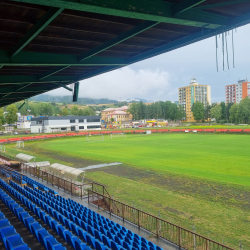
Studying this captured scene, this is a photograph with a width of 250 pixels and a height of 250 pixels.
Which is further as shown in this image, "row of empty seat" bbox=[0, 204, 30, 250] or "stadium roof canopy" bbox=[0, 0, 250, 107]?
"row of empty seat" bbox=[0, 204, 30, 250]

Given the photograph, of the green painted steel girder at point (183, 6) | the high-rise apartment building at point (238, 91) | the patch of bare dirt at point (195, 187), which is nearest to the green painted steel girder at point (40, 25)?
the green painted steel girder at point (183, 6)

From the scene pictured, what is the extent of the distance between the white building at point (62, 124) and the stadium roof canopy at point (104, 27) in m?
79.8

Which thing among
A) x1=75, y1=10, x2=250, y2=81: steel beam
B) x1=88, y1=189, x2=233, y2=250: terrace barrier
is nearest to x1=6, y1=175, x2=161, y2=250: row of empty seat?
x1=88, y1=189, x2=233, y2=250: terrace barrier

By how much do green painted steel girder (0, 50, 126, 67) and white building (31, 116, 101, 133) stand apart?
268 ft

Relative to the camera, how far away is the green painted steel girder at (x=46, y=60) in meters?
7.88

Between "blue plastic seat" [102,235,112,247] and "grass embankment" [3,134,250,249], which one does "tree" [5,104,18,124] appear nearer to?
"grass embankment" [3,134,250,249]

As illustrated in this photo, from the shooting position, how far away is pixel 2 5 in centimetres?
491

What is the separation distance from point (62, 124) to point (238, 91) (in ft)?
449

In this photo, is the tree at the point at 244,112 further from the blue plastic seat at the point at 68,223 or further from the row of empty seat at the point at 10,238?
the row of empty seat at the point at 10,238

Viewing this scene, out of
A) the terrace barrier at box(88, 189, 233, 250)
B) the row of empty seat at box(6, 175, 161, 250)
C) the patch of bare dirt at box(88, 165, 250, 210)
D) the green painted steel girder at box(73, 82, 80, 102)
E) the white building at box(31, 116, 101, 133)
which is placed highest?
the green painted steel girder at box(73, 82, 80, 102)

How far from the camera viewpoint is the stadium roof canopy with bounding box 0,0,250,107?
4.67 meters

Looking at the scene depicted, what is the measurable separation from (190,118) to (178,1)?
159 meters

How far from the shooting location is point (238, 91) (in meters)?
170

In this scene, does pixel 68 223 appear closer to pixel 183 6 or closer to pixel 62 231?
pixel 62 231
